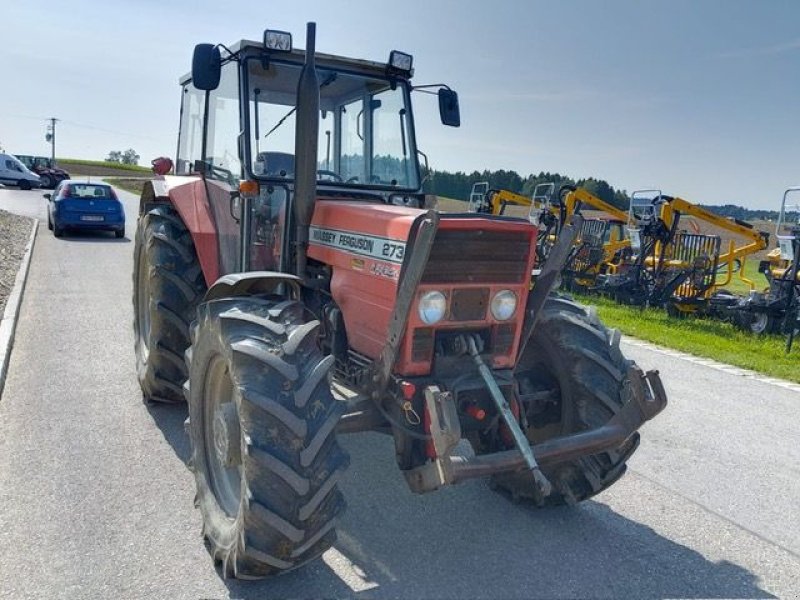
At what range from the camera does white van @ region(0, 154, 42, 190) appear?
35.5 metres

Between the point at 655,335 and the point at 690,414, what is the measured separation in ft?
13.9

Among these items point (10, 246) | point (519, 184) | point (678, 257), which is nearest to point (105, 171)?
point (519, 184)

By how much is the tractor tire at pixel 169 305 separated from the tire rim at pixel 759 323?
33.2 feet

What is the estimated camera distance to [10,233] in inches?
642

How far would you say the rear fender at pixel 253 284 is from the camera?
381 centimetres

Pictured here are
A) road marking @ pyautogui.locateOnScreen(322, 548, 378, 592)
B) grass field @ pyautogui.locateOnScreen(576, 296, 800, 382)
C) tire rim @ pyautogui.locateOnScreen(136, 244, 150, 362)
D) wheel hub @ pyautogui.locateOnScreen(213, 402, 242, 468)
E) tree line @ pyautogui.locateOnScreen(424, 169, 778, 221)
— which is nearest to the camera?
road marking @ pyautogui.locateOnScreen(322, 548, 378, 592)

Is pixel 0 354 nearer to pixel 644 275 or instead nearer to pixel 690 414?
pixel 690 414

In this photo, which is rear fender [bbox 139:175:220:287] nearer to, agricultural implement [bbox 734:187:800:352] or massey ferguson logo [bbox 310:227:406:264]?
massey ferguson logo [bbox 310:227:406:264]

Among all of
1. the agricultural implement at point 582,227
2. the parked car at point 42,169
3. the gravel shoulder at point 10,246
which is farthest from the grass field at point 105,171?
the agricultural implement at point 582,227

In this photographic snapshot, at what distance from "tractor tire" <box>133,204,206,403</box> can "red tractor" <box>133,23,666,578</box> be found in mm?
20

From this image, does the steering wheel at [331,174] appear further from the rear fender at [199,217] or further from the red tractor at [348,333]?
the rear fender at [199,217]

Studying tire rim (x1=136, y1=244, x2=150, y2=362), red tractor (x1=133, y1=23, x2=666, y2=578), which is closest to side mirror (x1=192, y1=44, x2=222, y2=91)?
red tractor (x1=133, y1=23, x2=666, y2=578)

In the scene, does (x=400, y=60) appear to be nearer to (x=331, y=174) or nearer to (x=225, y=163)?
(x=331, y=174)

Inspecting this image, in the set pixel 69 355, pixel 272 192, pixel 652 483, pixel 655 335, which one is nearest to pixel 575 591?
pixel 652 483
